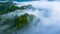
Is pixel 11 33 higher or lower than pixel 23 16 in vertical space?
lower

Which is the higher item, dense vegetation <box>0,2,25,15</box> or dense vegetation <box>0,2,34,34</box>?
dense vegetation <box>0,2,25,15</box>

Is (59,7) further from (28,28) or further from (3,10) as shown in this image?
(3,10)

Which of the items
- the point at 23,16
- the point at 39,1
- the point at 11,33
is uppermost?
the point at 39,1

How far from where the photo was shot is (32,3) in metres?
1.33

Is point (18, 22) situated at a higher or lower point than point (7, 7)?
lower

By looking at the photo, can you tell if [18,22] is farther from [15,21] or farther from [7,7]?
[7,7]

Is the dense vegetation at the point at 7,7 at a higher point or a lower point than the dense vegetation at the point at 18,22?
higher

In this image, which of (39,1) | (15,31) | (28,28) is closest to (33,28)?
(28,28)

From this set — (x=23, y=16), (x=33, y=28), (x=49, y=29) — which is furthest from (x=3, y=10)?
(x=49, y=29)

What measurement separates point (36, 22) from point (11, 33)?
24 cm

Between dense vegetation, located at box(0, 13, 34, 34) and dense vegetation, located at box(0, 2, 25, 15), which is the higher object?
dense vegetation, located at box(0, 2, 25, 15)

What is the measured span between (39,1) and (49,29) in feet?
0.93

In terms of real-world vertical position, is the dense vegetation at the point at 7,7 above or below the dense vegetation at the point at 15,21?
above

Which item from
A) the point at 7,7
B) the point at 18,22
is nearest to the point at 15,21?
the point at 18,22
